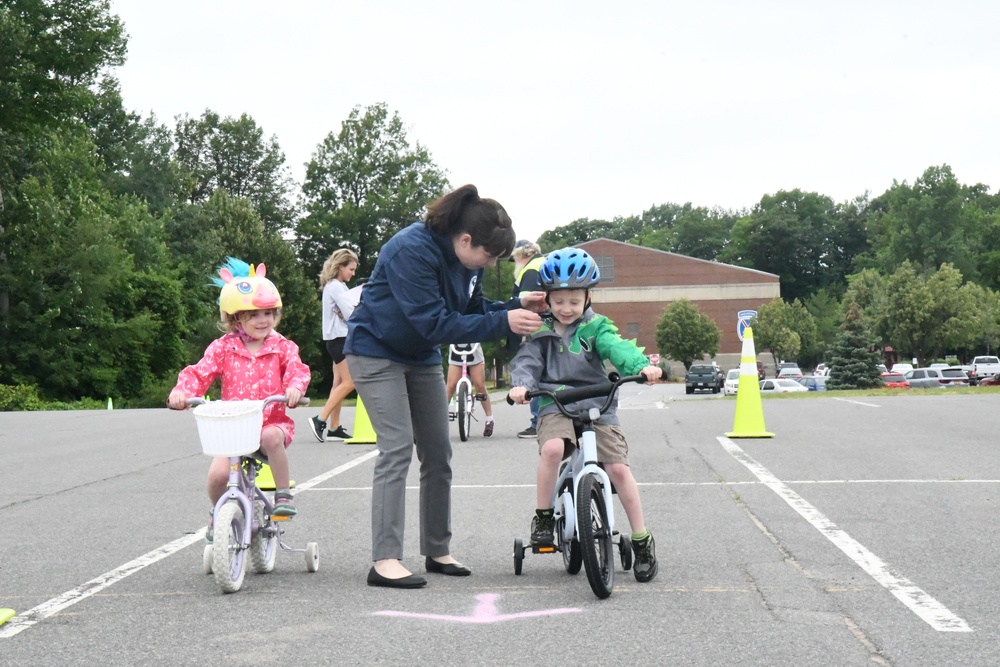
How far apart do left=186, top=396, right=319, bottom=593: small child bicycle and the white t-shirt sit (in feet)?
22.0

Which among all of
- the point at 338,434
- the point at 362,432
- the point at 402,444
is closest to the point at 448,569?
the point at 402,444

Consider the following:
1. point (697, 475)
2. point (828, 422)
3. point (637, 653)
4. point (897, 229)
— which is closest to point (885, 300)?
point (897, 229)

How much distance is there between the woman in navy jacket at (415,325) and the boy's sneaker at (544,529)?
411 millimetres

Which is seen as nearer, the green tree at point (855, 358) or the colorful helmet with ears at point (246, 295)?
the colorful helmet with ears at point (246, 295)

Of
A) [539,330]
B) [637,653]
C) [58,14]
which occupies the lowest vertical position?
[637,653]

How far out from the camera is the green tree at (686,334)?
104 metres

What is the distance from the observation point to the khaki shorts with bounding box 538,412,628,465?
5.94 m

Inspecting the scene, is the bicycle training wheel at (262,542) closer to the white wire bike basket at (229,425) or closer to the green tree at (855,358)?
the white wire bike basket at (229,425)

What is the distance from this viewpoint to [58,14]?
36125 mm

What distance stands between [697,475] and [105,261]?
40320mm

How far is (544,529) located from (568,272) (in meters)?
1.21

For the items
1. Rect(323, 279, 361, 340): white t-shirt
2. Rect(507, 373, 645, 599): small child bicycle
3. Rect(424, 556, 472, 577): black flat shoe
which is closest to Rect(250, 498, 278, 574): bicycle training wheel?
Rect(424, 556, 472, 577): black flat shoe

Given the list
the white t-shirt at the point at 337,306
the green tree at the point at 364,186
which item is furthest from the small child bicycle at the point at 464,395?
the green tree at the point at 364,186

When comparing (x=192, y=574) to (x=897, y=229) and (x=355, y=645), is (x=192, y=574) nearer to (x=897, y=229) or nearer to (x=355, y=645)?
(x=355, y=645)
